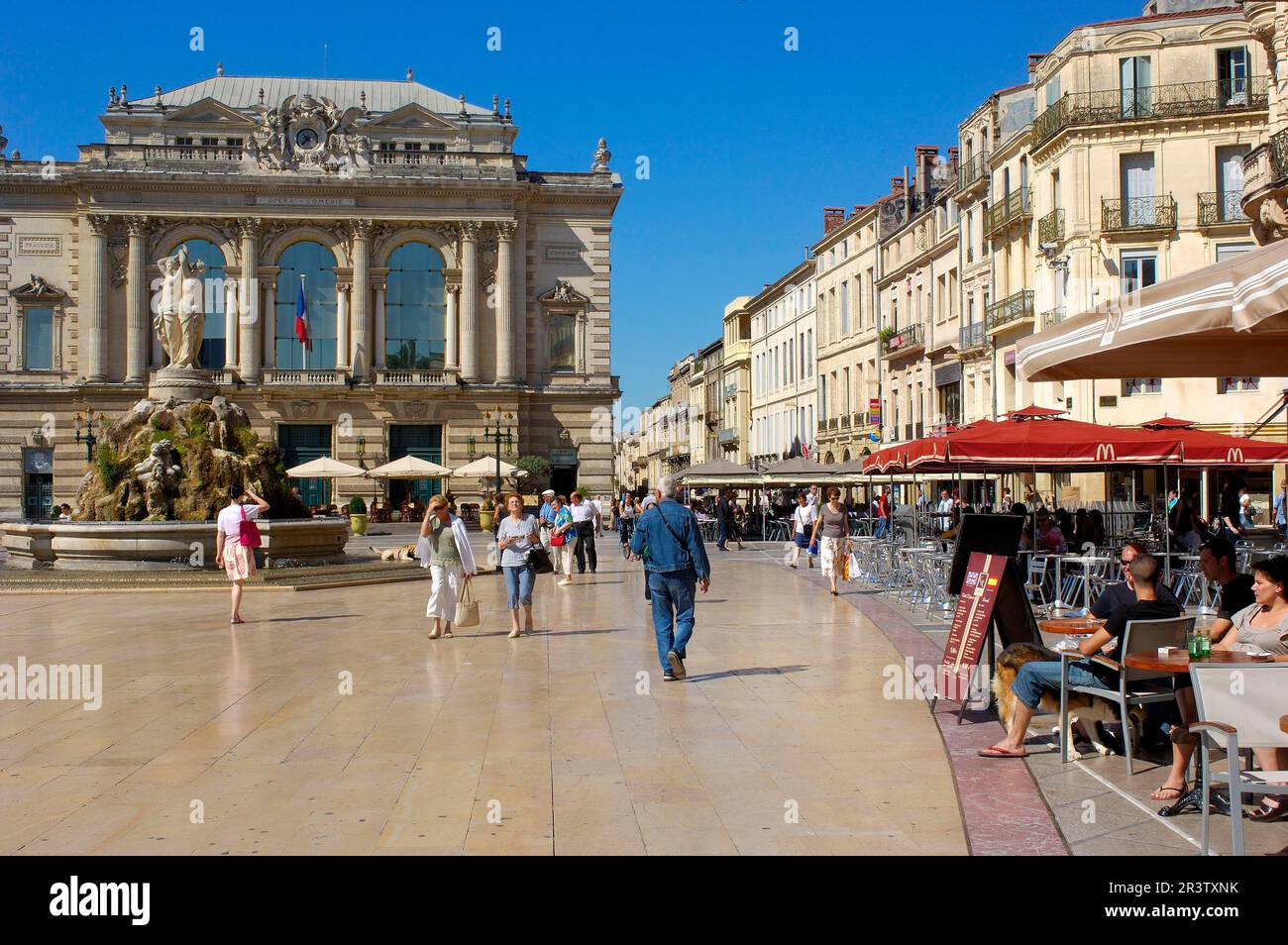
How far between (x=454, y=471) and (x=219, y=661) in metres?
36.3

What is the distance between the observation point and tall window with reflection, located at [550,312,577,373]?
175ft

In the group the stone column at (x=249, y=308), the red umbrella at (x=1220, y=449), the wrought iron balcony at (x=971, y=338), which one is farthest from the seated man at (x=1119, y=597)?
the stone column at (x=249, y=308)

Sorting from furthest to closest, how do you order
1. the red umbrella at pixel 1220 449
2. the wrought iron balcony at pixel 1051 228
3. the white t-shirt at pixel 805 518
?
the wrought iron balcony at pixel 1051 228
the white t-shirt at pixel 805 518
the red umbrella at pixel 1220 449

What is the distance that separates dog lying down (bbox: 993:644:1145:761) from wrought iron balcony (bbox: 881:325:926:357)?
39118mm

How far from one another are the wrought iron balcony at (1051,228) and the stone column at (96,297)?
37.7 meters

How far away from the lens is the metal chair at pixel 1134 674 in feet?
22.1

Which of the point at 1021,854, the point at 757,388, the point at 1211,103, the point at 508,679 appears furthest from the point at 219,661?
the point at 757,388

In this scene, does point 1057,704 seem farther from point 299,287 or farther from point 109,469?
point 299,287

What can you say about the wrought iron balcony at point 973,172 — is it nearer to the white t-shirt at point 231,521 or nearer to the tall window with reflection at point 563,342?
the tall window with reflection at point 563,342

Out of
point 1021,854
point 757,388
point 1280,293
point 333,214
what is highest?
point 333,214

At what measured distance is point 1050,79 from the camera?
35.7m

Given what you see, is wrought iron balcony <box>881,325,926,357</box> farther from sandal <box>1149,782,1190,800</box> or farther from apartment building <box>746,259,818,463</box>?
sandal <box>1149,782,1190,800</box>

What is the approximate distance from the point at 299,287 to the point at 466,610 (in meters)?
41.3
